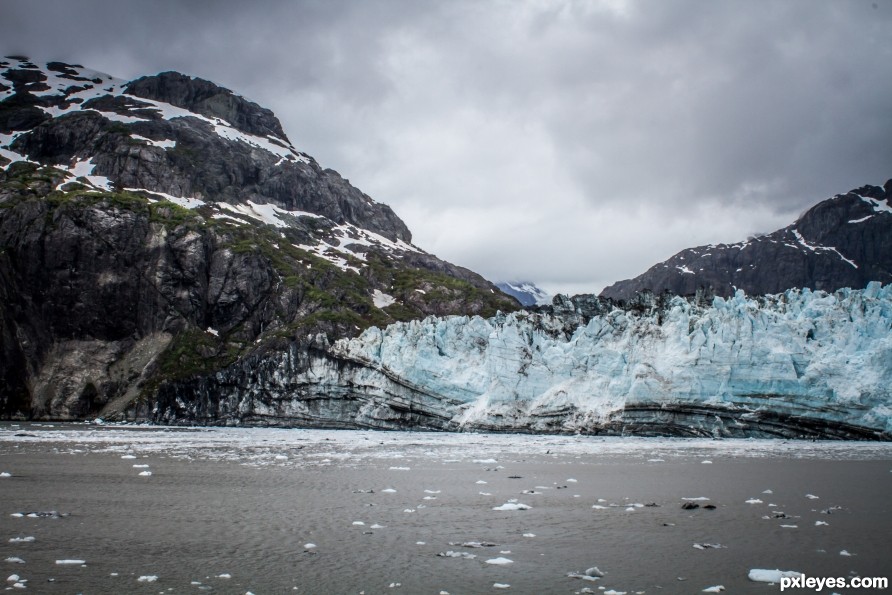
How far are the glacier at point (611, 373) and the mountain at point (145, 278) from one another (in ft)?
28.0

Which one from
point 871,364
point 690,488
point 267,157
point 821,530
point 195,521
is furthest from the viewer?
point 267,157

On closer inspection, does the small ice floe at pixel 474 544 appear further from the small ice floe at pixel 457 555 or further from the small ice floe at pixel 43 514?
the small ice floe at pixel 43 514

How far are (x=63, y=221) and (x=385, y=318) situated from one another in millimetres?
58072

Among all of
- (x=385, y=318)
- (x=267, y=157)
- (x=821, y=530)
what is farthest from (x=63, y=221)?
(x=821, y=530)

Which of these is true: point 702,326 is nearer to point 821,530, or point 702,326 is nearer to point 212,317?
point 821,530

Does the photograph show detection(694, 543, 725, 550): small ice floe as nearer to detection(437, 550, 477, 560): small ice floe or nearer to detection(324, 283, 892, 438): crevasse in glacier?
detection(437, 550, 477, 560): small ice floe

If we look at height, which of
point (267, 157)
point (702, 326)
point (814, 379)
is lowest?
point (814, 379)

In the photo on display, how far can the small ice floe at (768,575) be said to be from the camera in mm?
10346

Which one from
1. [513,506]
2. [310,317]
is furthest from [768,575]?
[310,317]

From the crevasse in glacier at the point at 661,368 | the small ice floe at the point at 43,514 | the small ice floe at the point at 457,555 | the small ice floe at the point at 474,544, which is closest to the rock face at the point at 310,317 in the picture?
the crevasse in glacier at the point at 661,368

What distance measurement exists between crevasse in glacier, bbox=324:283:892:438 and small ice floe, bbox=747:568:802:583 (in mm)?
45176

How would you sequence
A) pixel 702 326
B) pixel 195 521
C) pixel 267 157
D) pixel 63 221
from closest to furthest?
pixel 195 521 → pixel 702 326 → pixel 63 221 → pixel 267 157

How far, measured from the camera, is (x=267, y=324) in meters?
108

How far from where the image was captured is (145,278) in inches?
4267
